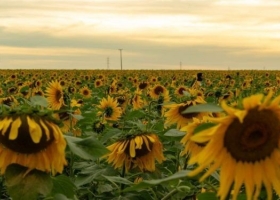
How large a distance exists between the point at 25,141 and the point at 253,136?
902mm

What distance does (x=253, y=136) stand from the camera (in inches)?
77.7

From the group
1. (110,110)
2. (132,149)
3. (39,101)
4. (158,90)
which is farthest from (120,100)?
(39,101)

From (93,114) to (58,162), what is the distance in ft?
6.79

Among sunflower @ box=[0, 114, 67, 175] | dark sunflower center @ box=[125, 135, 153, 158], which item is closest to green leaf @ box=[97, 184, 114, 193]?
dark sunflower center @ box=[125, 135, 153, 158]

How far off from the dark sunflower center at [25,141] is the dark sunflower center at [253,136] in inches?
28.3

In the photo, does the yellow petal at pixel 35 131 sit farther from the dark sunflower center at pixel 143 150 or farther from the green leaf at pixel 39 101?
the dark sunflower center at pixel 143 150

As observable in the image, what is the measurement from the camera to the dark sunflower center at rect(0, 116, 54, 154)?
2347 mm

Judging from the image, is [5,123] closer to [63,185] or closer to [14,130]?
[14,130]

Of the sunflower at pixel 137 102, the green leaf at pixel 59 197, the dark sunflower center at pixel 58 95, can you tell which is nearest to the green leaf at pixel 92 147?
the green leaf at pixel 59 197

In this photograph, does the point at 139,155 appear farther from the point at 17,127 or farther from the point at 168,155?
the point at 17,127

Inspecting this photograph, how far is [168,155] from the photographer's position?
176 inches

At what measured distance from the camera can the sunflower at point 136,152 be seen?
3.47 metres

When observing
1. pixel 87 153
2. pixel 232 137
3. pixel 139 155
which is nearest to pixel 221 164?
pixel 232 137

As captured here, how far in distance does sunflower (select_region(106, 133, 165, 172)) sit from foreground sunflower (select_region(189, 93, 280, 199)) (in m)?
1.41
